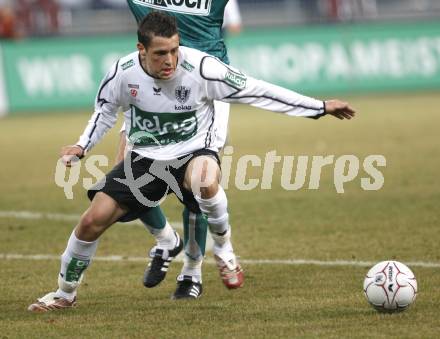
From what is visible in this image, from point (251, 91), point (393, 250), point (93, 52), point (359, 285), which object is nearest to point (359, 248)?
Result: point (393, 250)

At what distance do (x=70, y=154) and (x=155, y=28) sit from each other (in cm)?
86

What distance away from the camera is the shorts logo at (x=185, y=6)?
7480 millimetres

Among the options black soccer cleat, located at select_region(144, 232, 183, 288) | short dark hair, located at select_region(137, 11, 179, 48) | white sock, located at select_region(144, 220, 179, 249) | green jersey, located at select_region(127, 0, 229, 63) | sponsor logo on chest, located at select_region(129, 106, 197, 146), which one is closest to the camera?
short dark hair, located at select_region(137, 11, 179, 48)

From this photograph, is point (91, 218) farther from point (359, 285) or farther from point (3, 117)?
point (3, 117)

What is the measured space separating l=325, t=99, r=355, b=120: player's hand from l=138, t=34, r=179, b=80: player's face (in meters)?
0.92

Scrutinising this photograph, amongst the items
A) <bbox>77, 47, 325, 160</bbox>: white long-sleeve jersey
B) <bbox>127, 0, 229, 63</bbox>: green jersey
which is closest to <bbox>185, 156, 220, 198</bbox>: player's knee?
<bbox>77, 47, 325, 160</bbox>: white long-sleeve jersey

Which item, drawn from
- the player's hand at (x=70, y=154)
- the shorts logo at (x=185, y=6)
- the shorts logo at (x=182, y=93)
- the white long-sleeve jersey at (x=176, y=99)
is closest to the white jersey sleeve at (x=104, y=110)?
the white long-sleeve jersey at (x=176, y=99)

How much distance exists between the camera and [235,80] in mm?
6402

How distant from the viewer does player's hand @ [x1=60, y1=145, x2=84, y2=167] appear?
6180mm

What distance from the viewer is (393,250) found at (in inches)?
312

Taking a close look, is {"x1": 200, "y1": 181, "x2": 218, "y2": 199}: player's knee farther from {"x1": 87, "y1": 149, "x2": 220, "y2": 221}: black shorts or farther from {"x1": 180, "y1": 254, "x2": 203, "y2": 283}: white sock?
{"x1": 180, "y1": 254, "x2": 203, "y2": 283}: white sock

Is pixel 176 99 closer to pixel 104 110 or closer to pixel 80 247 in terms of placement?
pixel 104 110

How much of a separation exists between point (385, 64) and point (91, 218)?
18.0m

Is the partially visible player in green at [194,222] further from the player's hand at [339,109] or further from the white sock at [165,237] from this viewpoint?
the player's hand at [339,109]
